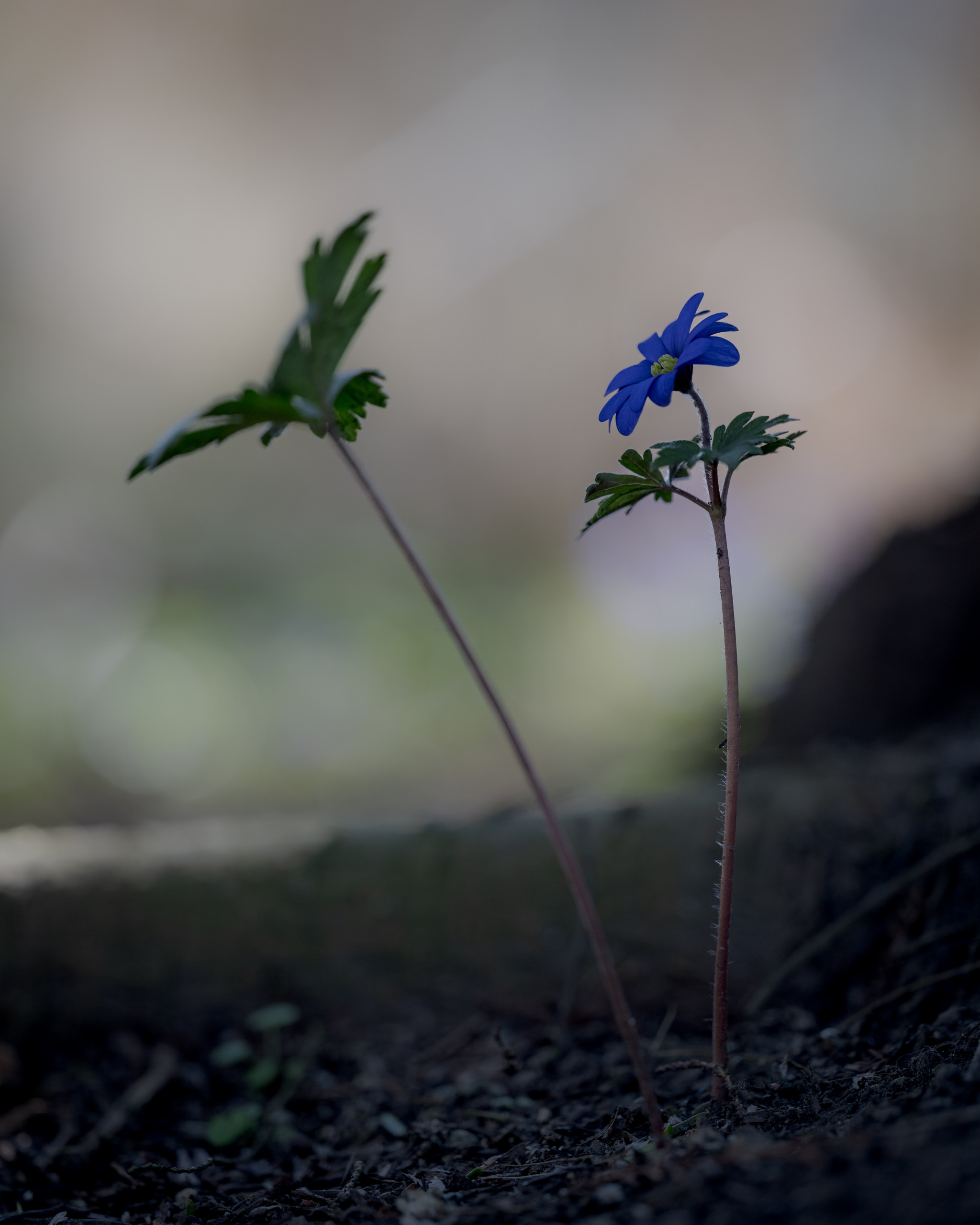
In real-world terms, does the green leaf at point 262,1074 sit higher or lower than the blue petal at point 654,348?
lower

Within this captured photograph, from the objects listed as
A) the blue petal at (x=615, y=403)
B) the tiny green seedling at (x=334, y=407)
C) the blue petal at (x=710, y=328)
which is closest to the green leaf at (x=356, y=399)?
the tiny green seedling at (x=334, y=407)

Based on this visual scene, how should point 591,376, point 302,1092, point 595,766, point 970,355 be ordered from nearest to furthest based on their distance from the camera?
point 302,1092, point 595,766, point 970,355, point 591,376

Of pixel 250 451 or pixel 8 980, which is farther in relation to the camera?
pixel 250 451

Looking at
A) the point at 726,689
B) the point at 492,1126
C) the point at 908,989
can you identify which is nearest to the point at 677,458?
the point at 726,689

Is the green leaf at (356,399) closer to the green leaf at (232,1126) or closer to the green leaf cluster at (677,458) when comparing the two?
the green leaf cluster at (677,458)

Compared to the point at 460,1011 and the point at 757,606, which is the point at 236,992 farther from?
the point at 757,606

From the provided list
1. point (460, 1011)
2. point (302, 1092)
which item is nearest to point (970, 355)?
point (460, 1011)

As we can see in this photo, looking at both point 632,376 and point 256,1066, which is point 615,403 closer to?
point 632,376
